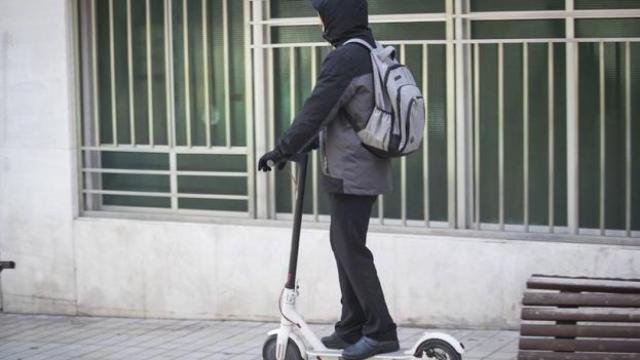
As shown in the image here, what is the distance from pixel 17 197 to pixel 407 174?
10.2 feet

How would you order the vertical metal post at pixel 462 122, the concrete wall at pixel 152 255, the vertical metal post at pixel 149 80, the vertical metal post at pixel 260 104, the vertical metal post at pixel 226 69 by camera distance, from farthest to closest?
the vertical metal post at pixel 149 80, the vertical metal post at pixel 226 69, the vertical metal post at pixel 260 104, the vertical metal post at pixel 462 122, the concrete wall at pixel 152 255

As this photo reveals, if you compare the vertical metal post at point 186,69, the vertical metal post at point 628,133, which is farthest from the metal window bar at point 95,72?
the vertical metal post at point 628,133

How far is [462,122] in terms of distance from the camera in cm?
798

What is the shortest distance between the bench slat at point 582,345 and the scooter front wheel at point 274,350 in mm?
1138

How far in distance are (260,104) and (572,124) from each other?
2.18 m

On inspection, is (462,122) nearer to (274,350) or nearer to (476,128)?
(476,128)

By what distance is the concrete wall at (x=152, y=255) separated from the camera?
7.82 m

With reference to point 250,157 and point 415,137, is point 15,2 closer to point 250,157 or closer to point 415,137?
point 250,157

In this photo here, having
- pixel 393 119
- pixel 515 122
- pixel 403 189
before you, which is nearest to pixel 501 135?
pixel 515 122

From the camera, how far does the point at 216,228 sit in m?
8.66

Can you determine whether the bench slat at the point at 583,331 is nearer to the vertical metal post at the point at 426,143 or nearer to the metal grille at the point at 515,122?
the metal grille at the point at 515,122

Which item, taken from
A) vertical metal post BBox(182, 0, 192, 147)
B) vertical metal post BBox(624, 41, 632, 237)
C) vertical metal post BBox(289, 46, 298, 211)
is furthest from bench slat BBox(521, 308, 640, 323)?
vertical metal post BBox(182, 0, 192, 147)

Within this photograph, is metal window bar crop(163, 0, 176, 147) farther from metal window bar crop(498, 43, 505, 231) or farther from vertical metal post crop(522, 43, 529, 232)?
vertical metal post crop(522, 43, 529, 232)

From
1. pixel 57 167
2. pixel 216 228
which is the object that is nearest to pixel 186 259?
pixel 216 228
